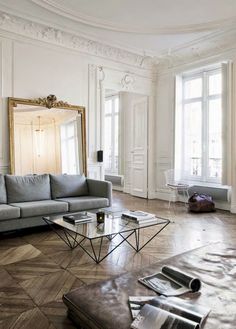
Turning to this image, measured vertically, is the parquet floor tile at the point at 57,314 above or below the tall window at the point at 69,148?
below

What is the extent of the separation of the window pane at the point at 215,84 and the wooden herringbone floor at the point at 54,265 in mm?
2742

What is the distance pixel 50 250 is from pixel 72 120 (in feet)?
9.29

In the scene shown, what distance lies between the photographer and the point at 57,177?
15.7ft

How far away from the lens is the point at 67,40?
5.29 metres

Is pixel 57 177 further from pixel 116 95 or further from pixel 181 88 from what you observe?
pixel 116 95

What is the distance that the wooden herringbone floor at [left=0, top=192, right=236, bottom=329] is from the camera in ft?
6.55

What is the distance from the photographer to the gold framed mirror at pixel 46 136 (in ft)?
15.6

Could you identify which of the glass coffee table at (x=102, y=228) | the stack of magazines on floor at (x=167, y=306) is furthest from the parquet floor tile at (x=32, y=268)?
the stack of magazines on floor at (x=167, y=306)

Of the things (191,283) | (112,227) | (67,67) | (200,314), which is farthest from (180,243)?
(67,67)

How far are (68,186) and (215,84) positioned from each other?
3.77m

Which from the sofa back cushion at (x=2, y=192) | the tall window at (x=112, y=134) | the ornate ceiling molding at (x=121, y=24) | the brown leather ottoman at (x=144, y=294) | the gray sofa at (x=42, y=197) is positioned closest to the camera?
the brown leather ottoman at (x=144, y=294)

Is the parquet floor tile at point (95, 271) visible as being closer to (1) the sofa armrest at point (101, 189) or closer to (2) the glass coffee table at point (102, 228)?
(2) the glass coffee table at point (102, 228)

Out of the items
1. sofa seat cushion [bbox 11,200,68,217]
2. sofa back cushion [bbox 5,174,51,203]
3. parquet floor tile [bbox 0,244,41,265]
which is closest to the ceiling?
sofa back cushion [bbox 5,174,51,203]

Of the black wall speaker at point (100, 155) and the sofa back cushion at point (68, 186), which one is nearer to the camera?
the sofa back cushion at point (68, 186)
